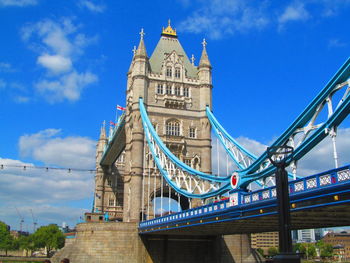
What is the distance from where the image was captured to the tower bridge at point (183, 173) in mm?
21750

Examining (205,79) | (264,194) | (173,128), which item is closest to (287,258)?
(264,194)

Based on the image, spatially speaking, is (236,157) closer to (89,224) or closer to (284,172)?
(89,224)

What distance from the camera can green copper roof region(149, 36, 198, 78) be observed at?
49116mm

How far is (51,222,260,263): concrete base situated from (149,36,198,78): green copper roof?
62.5 feet

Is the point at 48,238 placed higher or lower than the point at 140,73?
lower

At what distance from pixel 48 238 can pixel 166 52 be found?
173 ft

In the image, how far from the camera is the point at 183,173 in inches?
1539

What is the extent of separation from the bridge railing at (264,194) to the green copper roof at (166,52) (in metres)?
22.0

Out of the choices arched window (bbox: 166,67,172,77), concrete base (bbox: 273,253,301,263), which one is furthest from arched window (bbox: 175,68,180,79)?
concrete base (bbox: 273,253,301,263)

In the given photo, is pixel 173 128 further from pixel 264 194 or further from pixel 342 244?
pixel 342 244

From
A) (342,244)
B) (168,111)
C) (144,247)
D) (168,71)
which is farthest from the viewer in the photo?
(342,244)

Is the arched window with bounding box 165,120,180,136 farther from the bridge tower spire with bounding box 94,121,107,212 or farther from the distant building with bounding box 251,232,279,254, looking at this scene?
the distant building with bounding box 251,232,279,254

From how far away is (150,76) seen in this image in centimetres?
4769

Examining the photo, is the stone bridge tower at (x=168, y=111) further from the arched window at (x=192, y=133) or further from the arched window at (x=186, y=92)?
the arched window at (x=186, y=92)
